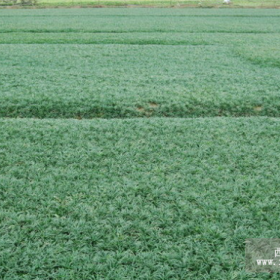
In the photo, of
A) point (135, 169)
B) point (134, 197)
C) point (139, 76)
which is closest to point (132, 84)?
point (139, 76)

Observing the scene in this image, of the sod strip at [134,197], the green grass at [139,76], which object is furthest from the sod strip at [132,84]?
the sod strip at [134,197]

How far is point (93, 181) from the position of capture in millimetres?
4203

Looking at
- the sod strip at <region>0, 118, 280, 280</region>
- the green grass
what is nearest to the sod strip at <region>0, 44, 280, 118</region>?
the green grass

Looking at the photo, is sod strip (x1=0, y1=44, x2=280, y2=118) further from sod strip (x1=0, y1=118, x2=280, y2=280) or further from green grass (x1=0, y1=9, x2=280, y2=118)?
sod strip (x1=0, y1=118, x2=280, y2=280)

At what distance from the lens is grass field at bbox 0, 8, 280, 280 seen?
10.2 feet

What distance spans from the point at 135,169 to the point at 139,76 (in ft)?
14.2

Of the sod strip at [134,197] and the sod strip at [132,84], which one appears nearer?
the sod strip at [134,197]

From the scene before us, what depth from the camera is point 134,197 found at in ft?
12.8

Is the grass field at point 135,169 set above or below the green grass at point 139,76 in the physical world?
below

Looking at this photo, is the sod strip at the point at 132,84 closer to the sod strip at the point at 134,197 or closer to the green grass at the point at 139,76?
the green grass at the point at 139,76

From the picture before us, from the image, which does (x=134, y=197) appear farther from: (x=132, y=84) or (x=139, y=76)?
(x=139, y=76)

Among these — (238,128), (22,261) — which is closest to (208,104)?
(238,128)

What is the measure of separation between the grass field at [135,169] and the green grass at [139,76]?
0.04 m

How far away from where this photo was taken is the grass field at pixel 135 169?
10.2 ft
